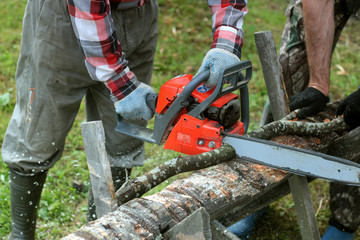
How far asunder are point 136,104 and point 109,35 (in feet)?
1.26

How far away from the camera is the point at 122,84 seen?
85.0 inches

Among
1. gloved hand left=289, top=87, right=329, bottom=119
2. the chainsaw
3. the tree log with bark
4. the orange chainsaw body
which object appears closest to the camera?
the tree log with bark

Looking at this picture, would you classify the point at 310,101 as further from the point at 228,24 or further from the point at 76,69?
the point at 76,69

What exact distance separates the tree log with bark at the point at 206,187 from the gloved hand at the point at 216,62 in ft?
1.12

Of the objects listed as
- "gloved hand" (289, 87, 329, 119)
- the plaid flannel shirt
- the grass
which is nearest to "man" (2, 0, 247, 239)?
the plaid flannel shirt

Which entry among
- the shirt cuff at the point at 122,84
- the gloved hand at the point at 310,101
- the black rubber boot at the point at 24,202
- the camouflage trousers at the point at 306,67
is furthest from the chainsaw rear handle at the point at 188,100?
the camouflage trousers at the point at 306,67

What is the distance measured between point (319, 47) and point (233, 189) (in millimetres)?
1364

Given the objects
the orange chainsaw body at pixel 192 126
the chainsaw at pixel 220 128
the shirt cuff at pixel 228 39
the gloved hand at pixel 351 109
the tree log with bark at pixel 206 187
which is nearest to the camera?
the tree log with bark at pixel 206 187

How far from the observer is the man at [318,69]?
8.41 ft

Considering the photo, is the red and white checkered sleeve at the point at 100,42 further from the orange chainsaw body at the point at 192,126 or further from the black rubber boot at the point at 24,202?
the black rubber boot at the point at 24,202

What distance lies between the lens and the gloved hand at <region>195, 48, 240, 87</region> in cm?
206

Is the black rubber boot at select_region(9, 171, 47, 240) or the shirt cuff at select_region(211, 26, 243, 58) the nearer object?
the shirt cuff at select_region(211, 26, 243, 58)

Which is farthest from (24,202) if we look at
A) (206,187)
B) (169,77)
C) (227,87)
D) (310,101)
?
(169,77)

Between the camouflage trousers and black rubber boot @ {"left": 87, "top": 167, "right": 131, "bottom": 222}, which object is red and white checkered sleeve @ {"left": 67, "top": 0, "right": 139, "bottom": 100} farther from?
the camouflage trousers
